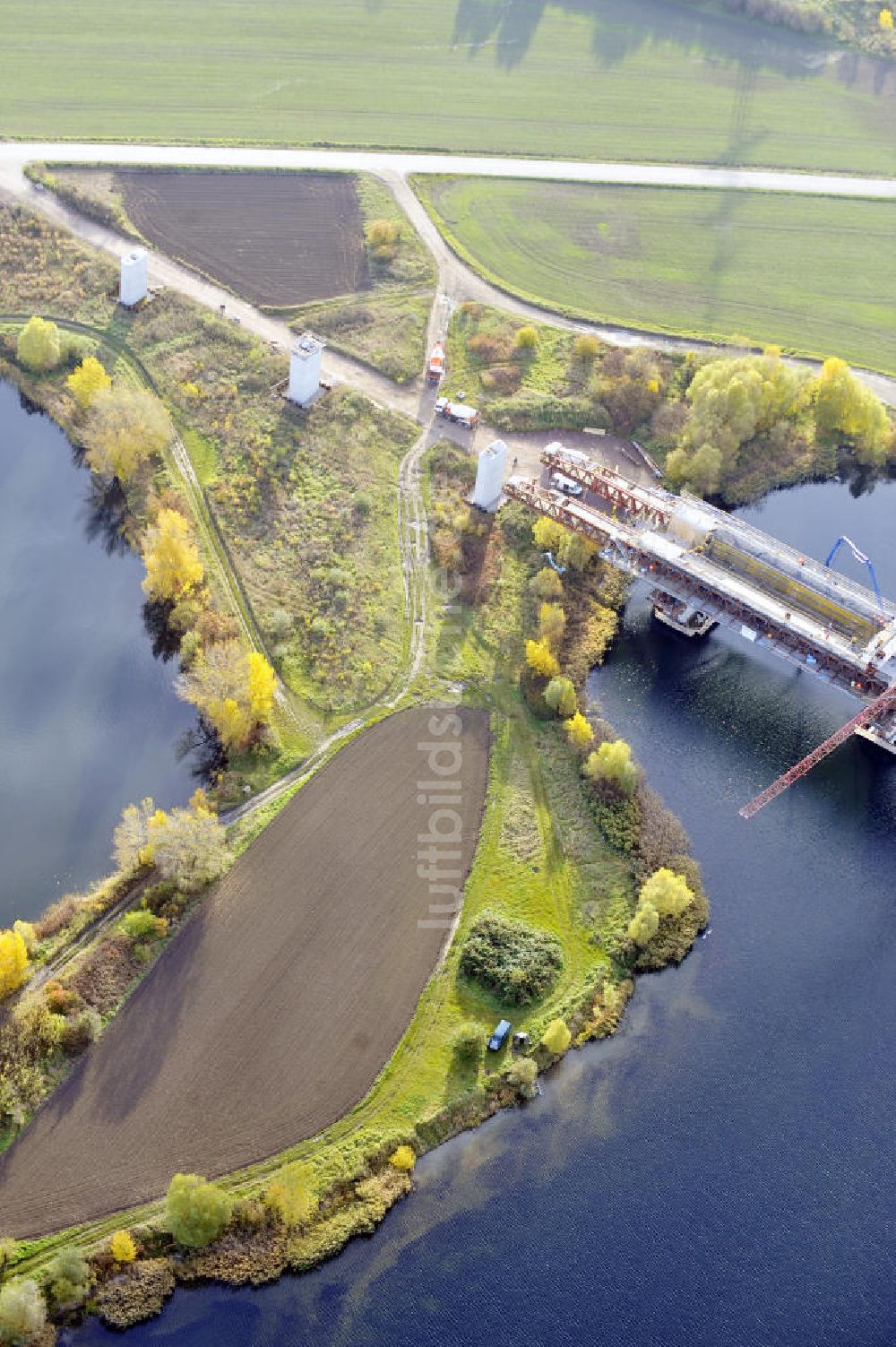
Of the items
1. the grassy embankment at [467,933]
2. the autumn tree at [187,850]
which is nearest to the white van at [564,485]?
the grassy embankment at [467,933]

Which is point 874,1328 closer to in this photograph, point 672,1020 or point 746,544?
point 672,1020

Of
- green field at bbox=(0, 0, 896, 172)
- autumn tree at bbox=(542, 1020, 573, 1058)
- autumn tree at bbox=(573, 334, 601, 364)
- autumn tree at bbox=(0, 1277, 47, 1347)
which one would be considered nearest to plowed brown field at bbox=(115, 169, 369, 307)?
green field at bbox=(0, 0, 896, 172)

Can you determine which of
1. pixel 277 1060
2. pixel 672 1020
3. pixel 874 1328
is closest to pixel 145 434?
pixel 277 1060

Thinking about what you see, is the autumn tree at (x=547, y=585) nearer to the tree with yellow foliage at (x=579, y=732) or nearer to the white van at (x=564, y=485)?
the white van at (x=564, y=485)

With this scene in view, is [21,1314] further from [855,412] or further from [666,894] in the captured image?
[855,412]

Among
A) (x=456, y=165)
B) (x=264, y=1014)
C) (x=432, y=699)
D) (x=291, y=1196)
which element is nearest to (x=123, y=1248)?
(x=291, y=1196)

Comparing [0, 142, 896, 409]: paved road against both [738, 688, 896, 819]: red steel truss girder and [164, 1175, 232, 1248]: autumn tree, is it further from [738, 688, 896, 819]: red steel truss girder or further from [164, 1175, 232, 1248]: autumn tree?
[164, 1175, 232, 1248]: autumn tree
